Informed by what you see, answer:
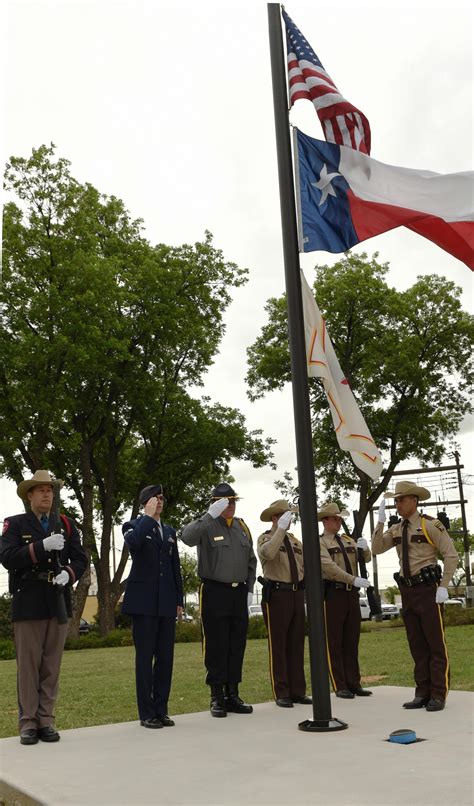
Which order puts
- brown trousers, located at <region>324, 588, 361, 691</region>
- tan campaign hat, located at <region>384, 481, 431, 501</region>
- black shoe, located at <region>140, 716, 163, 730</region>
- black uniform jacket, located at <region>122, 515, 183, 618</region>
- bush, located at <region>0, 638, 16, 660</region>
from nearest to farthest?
black shoe, located at <region>140, 716, 163, 730</region> → black uniform jacket, located at <region>122, 515, 183, 618</region> → tan campaign hat, located at <region>384, 481, 431, 501</region> → brown trousers, located at <region>324, 588, 361, 691</region> → bush, located at <region>0, 638, 16, 660</region>

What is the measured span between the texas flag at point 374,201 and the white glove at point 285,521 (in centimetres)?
261

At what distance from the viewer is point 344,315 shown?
33250 mm

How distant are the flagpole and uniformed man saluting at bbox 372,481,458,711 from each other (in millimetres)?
1445

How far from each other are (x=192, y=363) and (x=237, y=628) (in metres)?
23.5

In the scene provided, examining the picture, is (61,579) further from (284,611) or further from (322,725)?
(284,611)

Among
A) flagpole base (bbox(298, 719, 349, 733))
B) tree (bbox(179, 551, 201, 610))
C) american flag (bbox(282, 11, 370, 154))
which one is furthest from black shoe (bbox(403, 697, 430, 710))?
tree (bbox(179, 551, 201, 610))

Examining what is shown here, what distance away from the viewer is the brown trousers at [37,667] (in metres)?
6.79

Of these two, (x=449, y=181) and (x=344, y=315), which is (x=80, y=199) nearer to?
(x=344, y=315)

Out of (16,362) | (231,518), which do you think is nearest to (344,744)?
(231,518)

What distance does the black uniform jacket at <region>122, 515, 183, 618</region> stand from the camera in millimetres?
7453

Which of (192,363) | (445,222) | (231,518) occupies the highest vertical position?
(192,363)

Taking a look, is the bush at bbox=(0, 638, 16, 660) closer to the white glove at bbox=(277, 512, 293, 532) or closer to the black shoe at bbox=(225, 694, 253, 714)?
the black shoe at bbox=(225, 694, 253, 714)

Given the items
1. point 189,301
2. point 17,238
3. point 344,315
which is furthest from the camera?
point 344,315

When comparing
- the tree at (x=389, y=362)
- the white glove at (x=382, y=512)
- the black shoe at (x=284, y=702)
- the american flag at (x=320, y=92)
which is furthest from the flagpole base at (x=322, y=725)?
the tree at (x=389, y=362)
